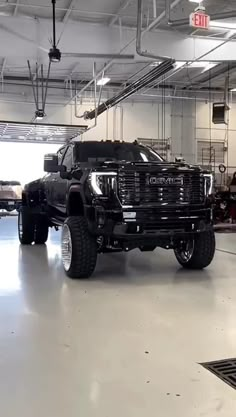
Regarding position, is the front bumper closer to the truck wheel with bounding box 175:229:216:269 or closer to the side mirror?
the truck wheel with bounding box 175:229:216:269

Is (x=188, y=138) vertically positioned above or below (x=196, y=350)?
above

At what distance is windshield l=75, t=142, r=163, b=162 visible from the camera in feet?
20.5

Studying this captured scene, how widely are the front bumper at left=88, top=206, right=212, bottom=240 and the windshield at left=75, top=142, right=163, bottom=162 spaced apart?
56.2 inches

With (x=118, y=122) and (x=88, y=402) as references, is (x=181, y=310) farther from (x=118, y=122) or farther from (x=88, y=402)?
(x=118, y=122)

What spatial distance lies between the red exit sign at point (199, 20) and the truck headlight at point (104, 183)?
3244 mm

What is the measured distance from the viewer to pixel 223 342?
3238 mm

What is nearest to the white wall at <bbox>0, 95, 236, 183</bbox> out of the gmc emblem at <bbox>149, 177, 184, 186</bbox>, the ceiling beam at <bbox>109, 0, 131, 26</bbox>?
the ceiling beam at <bbox>109, 0, 131, 26</bbox>

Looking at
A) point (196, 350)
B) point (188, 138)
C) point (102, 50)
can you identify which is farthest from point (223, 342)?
point (188, 138)

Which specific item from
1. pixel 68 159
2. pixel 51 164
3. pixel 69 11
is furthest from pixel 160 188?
pixel 69 11

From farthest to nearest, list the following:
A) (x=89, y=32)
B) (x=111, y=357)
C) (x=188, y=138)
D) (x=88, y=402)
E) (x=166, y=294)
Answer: (x=188, y=138)
(x=89, y=32)
(x=166, y=294)
(x=111, y=357)
(x=88, y=402)

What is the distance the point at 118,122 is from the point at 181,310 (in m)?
14.5

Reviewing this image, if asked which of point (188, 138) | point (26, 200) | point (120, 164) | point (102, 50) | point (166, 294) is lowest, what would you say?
point (166, 294)

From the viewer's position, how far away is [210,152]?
58.5 ft

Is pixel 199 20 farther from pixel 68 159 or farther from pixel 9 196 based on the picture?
pixel 9 196
